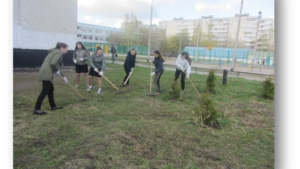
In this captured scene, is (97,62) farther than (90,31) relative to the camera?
No

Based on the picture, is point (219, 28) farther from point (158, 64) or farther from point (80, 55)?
point (80, 55)

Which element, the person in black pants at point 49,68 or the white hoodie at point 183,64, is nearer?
the person in black pants at point 49,68

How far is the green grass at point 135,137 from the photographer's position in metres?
2.33

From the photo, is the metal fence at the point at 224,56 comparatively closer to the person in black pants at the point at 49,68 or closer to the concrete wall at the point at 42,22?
the concrete wall at the point at 42,22

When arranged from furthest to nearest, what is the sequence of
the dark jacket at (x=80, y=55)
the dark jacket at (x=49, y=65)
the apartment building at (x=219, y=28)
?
the apartment building at (x=219, y=28) → the dark jacket at (x=80, y=55) → the dark jacket at (x=49, y=65)

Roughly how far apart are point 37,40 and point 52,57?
4793mm

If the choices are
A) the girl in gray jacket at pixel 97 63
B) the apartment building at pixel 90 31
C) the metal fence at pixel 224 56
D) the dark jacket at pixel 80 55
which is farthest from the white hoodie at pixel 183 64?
the metal fence at pixel 224 56

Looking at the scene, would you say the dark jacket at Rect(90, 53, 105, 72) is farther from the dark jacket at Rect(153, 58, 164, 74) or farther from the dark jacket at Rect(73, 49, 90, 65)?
the dark jacket at Rect(153, 58, 164, 74)

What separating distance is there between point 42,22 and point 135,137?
6696mm

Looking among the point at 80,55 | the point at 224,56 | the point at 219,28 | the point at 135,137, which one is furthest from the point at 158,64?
the point at 224,56

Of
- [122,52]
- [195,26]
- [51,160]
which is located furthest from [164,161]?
[122,52]

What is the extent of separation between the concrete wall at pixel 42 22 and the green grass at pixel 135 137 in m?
2.93

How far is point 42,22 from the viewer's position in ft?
24.2

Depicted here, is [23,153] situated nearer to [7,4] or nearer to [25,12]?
[7,4]
